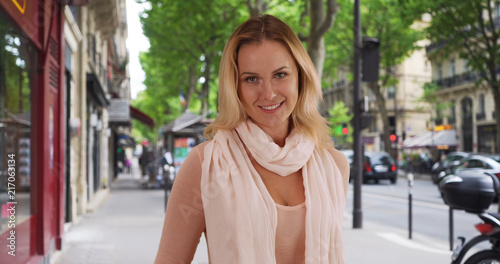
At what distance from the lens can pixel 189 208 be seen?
1834 millimetres

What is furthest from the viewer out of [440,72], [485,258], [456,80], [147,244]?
[440,72]

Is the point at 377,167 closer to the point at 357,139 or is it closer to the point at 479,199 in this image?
the point at 357,139

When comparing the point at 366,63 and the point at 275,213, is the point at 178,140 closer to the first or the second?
the point at 366,63

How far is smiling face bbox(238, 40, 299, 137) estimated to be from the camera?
6.22 ft

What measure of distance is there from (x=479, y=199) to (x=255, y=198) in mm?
3374

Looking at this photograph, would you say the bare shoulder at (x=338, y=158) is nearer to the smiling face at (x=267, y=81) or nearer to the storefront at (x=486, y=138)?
the smiling face at (x=267, y=81)

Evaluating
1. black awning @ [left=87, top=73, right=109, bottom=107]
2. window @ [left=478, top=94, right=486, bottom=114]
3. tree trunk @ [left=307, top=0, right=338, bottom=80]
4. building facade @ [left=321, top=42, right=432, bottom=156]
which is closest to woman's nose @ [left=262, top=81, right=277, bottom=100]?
tree trunk @ [left=307, top=0, right=338, bottom=80]

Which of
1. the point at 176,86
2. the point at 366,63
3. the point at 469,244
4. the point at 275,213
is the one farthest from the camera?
the point at 176,86

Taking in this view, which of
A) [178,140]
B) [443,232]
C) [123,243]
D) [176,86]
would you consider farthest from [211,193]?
[176,86]

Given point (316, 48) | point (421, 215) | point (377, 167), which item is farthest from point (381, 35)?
point (316, 48)

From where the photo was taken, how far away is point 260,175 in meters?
1.92

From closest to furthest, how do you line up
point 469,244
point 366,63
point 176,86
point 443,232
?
point 469,244
point 443,232
point 366,63
point 176,86

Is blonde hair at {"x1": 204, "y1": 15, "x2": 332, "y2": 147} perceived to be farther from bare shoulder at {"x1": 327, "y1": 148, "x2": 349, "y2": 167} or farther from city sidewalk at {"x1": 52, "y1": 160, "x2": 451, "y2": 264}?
city sidewalk at {"x1": 52, "y1": 160, "x2": 451, "y2": 264}

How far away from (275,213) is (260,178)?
13 cm
